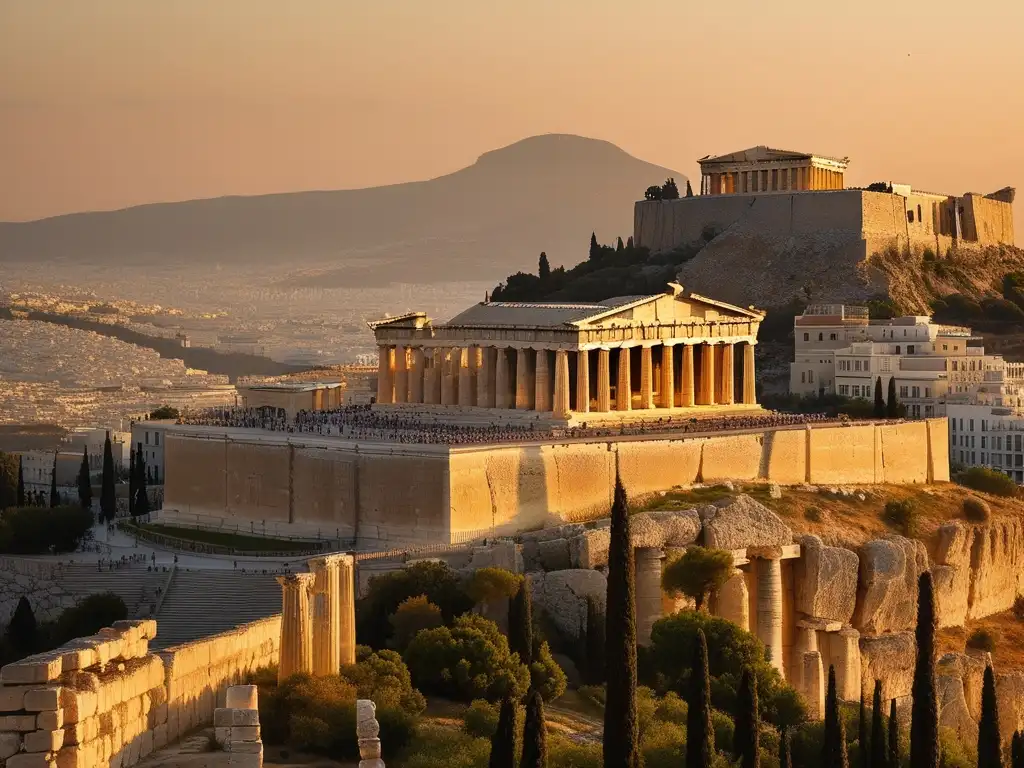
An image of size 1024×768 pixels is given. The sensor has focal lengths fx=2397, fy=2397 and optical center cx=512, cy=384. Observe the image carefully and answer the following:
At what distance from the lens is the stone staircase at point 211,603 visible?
5584 centimetres

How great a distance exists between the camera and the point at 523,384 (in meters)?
72.2

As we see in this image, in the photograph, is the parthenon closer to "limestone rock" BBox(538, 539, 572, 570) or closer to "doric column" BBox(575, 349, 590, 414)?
"doric column" BBox(575, 349, 590, 414)

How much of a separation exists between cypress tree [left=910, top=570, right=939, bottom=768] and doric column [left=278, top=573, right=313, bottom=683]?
409 inches

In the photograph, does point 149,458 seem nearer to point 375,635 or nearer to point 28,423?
point 375,635

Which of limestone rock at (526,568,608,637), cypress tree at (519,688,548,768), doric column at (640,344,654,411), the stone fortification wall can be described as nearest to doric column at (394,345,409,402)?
doric column at (640,344,654,411)

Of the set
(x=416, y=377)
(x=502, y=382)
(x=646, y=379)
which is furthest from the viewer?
(x=416, y=377)

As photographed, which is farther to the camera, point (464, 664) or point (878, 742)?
point (464, 664)

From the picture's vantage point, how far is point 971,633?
69875mm

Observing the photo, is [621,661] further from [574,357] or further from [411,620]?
[574,357]

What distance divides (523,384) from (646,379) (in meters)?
4.19

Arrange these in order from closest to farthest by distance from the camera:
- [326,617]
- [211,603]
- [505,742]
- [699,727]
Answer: [505,742] → [699,727] → [326,617] → [211,603]

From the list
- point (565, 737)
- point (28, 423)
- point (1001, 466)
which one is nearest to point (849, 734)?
point (565, 737)

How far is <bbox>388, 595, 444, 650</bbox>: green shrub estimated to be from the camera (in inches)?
1976

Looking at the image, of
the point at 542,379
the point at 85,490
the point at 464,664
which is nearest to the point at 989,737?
the point at 464,664
